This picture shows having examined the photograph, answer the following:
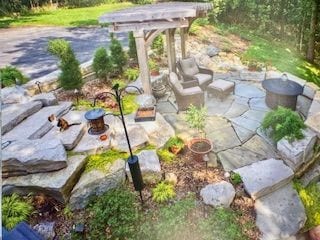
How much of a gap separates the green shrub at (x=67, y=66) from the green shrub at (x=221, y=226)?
5.59 metres

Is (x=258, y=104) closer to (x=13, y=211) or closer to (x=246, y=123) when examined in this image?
(x=246, y=123)

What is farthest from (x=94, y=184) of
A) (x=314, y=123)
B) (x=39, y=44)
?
(x=39, y=44)

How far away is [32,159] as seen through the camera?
5480mm

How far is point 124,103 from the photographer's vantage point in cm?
845

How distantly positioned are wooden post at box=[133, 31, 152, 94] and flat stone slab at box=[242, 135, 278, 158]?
128 inches

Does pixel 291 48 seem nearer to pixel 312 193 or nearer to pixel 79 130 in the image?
pixel 312 193

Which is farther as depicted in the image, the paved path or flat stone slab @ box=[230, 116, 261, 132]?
the paved path

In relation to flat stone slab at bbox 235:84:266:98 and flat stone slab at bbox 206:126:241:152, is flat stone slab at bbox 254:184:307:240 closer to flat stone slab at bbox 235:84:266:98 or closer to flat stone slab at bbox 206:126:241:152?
flat stone slab at bbox 206:126:241:152

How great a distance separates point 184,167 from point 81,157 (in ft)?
7.36

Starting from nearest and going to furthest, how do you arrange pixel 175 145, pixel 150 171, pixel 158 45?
pixel 150 171, pixel 175 145, pixel 158 45

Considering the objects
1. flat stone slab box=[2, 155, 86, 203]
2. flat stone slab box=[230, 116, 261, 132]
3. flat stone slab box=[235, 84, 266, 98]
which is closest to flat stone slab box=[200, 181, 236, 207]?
flat stone slab box=[230, 116, 261, 132]

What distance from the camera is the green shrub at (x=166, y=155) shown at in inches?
247

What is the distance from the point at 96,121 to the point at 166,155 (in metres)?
1.82

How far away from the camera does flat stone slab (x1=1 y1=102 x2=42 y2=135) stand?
6.85 meters
